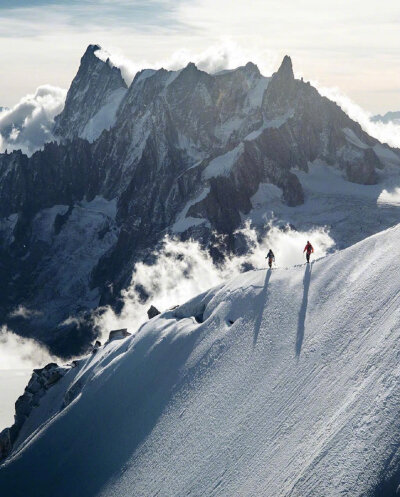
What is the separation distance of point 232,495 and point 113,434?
18.4m

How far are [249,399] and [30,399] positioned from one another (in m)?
40.2

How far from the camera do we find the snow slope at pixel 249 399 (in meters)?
38.1

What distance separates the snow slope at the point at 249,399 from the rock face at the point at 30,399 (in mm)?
6795

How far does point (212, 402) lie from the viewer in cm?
5231

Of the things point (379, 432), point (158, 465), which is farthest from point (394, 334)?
point (158, 465)

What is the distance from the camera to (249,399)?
49500 mm

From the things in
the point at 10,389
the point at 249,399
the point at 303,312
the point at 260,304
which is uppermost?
the point at 303,312

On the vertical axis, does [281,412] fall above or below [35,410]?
above

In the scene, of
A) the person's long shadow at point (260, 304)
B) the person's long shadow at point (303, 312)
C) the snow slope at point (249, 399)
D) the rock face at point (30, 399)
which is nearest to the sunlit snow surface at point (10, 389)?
the rock face at point (30, 399)

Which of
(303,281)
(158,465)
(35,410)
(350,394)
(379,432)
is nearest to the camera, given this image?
(379,432)

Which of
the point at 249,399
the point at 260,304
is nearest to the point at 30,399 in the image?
the point at 260,304

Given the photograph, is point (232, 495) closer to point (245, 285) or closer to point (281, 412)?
point (281, 412)

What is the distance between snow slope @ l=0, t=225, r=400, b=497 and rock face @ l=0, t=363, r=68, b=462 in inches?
268

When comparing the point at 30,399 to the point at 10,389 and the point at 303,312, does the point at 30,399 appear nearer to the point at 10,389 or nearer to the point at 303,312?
the point at 303,312
